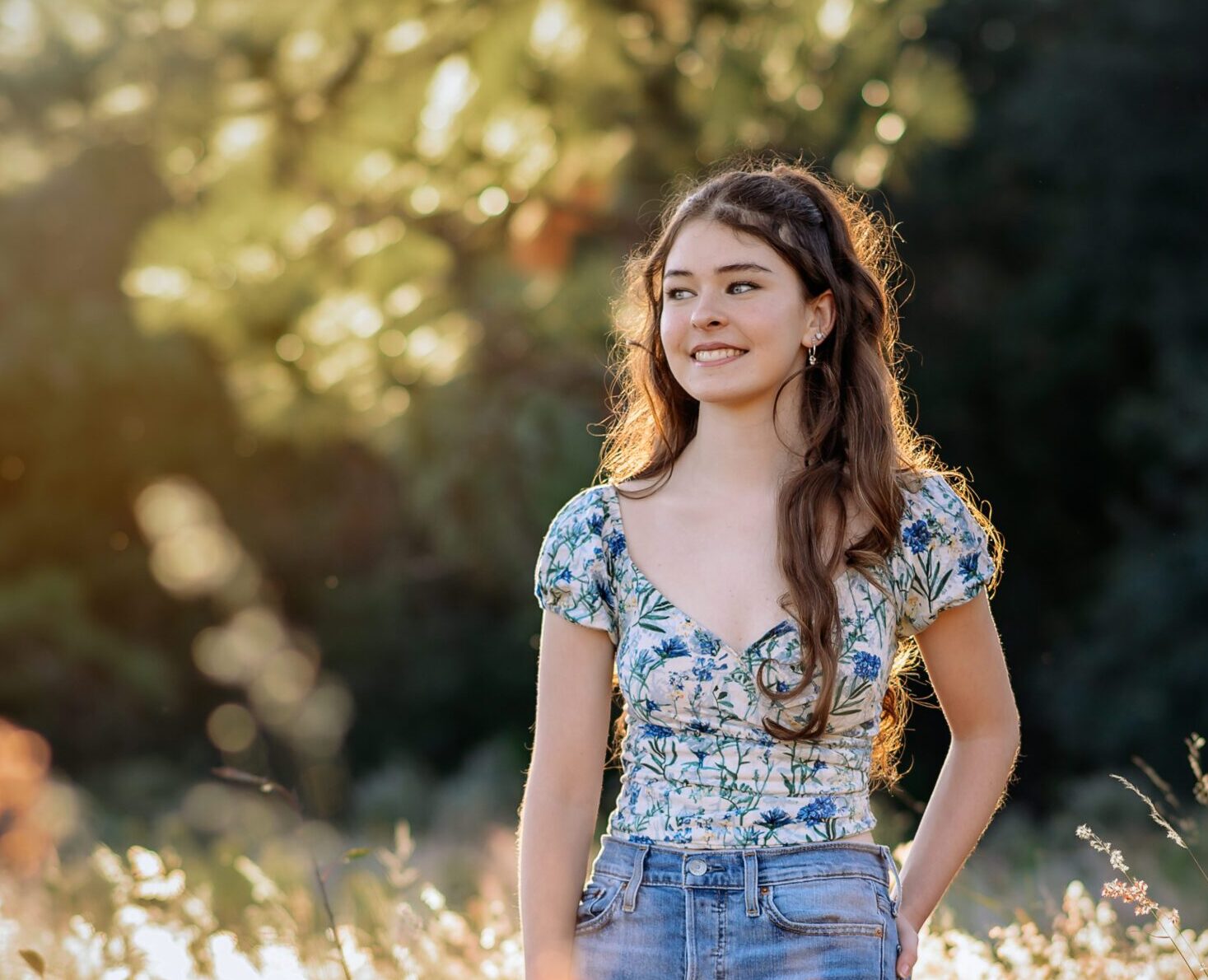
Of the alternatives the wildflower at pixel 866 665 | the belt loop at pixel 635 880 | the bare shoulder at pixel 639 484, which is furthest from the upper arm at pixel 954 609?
the belt loop at pixel 635 880

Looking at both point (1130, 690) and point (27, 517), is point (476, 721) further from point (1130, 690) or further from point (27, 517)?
point (1130, 690)

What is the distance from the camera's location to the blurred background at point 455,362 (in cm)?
461

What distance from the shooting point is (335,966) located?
9.00 feet

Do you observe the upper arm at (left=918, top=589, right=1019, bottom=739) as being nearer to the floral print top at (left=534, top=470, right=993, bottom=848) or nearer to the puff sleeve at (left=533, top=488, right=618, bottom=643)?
the floral print top at (left=534, top=470, right=993, bottom=848)

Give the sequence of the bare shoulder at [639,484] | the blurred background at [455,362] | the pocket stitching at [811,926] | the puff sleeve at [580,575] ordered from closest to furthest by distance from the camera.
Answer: the pocket stitching at [811,926] → the puff sleeve at [580,575] → the bare shoulder at [639,484] → the blurred background at [455,362]

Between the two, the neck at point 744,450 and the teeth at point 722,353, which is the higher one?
the teeth at point 722,353

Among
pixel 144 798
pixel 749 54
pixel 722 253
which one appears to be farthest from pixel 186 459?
pixel 722 253

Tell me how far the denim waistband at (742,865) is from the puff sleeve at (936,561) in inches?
12.4

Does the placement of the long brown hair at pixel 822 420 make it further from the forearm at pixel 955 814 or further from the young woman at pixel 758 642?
the forearm at pixel 955 814

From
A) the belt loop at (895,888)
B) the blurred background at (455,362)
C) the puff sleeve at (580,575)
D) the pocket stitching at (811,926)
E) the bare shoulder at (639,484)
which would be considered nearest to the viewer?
the pocket stitching at (811,926)

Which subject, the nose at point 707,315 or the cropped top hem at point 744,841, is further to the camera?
the nose at point 707,315

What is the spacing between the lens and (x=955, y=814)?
1995mm

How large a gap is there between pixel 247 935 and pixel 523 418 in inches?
94.0

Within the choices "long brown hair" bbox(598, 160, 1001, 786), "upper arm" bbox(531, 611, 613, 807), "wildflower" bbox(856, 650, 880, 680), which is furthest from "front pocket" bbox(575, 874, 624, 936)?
"wildflower" bbox(856, 650, 880, 680)
